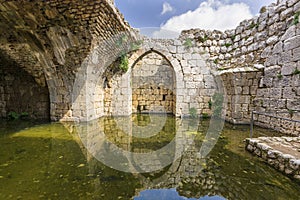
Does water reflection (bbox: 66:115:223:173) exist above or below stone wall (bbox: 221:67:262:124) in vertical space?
below

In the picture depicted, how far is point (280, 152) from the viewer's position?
234 cm

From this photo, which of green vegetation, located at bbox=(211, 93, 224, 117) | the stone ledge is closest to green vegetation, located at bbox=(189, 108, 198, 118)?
green vegetation, located at bbox=(211, 93, 224, 117)

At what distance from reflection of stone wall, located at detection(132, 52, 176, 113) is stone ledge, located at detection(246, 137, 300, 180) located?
5471 mm

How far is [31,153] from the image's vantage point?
2807mm

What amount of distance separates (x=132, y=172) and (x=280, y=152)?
2.07 meters

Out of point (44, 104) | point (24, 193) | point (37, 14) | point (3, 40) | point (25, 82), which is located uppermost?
point (37, 14)

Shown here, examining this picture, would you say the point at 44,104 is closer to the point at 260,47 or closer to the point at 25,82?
the point at 25,82

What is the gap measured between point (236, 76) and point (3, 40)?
669 centimetres

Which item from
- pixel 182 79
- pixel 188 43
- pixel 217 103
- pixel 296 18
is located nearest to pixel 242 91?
pixel 217 103

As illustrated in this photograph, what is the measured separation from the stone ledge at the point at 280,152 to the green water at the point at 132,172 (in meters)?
0.11

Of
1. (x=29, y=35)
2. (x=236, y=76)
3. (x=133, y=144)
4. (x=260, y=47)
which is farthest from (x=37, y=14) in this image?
(x=260, y=47)

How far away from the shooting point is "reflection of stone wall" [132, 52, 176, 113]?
8.31m

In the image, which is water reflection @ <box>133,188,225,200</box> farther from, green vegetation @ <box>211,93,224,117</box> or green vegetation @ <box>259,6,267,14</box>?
green vegetation @ <box>259,6,267,14</box>

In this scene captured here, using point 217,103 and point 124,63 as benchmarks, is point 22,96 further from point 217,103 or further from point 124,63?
point 217,103
